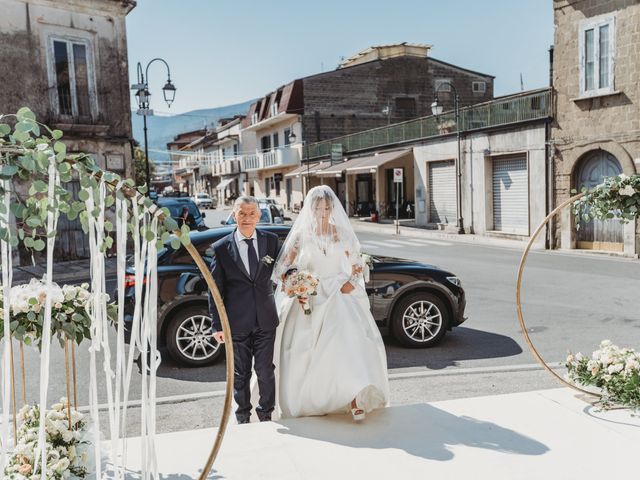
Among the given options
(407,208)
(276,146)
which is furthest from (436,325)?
(276,146)

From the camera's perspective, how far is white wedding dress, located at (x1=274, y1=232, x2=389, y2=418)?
4582mm

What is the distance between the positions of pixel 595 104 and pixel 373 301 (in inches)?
557

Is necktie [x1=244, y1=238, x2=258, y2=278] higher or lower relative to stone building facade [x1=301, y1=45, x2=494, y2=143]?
lower

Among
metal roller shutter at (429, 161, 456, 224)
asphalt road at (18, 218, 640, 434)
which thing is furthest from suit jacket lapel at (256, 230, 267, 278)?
metal roller shutter at (429, 161, 456, 224)

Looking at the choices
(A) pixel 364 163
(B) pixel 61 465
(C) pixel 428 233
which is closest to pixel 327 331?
(B) pixel 61 465

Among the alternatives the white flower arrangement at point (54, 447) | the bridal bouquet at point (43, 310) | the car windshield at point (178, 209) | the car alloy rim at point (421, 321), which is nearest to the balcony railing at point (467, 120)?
the car windshield at point (178, 209)

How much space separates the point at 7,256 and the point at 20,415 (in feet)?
5.08

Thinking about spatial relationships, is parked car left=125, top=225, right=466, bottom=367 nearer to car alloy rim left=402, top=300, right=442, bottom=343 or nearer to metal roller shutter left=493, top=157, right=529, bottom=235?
car alloy rim left=402, top=300, right=442, bottom=343

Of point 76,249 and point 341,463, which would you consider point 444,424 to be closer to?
point 341,463

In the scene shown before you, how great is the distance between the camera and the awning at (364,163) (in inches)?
1192

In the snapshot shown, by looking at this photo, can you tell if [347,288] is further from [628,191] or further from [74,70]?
[74,70]

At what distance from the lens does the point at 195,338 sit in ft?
23.1

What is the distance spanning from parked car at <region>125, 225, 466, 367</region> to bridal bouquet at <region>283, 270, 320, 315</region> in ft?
8.62

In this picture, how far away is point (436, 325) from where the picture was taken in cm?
762
